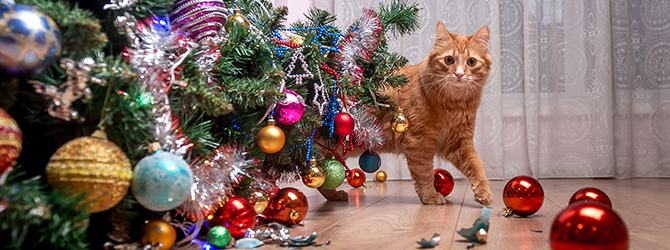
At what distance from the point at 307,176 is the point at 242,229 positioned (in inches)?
11.0

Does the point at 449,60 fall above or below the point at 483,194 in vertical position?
above

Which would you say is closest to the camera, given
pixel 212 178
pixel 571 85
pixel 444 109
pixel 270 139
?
pixel 212 178

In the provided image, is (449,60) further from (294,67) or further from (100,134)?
(100,134)

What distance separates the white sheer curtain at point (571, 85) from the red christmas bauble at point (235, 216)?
1609mm

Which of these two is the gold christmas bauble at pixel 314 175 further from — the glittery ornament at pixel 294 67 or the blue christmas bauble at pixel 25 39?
the blue christmas bauble at pixel 25 39

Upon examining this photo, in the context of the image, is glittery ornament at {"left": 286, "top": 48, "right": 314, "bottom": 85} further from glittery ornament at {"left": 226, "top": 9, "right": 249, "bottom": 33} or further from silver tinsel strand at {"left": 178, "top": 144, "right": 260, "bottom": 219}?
silver tinsel strand at {"left": 178, "top": 144, "right": 260, "bottom": 219}

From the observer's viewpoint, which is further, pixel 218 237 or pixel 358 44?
pixel 358 44

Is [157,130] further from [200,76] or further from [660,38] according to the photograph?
[660,38]

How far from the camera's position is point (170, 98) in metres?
0.67

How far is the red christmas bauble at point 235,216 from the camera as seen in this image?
0.76m

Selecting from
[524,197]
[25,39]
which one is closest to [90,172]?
[25,39]

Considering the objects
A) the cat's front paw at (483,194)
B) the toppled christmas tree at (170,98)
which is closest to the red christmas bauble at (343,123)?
the toppled christmas tree at (170,98)

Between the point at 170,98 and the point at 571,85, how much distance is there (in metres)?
2.11

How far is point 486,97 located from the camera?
2.17m
